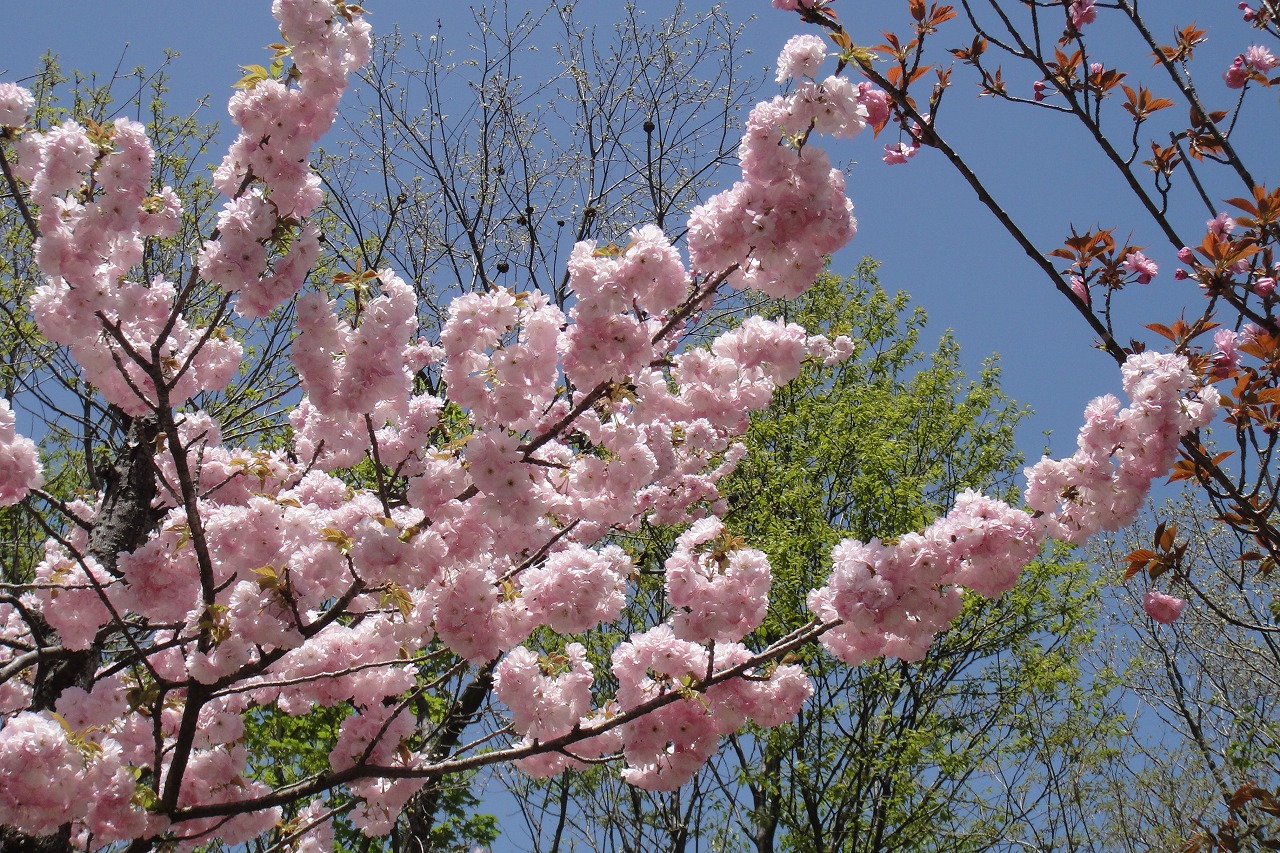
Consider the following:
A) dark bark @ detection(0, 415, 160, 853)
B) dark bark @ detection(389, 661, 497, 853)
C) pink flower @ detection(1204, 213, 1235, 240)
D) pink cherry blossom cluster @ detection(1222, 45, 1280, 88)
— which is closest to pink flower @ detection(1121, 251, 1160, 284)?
pink flower @ detection(1204, 213, 1235, 240)

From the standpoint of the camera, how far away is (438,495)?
11.8 ft

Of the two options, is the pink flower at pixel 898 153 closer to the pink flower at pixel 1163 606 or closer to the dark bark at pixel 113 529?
the pink flower at pixel 1163 606

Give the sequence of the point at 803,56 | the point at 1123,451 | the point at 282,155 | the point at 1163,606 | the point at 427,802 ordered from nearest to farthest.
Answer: the point at 803,56
the point at 282,155
the point at 1123,451
the point at 1163,606
the point at 427,802

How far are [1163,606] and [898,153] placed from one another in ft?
8.42

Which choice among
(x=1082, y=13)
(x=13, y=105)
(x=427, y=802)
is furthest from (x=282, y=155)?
(x=427, y=802)

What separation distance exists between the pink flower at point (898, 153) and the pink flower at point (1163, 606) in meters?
2.47

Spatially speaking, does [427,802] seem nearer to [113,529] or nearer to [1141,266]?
[113,529]

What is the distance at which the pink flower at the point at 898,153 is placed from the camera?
4910 millimetres

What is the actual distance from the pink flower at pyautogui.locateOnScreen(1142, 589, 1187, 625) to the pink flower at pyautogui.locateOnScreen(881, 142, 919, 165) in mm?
2468

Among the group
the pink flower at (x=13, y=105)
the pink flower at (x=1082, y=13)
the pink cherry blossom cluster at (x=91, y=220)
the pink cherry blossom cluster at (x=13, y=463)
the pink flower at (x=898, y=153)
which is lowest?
the pink cherry blossom cluster at (x=13, y=463)

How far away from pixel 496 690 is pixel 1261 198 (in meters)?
3.76

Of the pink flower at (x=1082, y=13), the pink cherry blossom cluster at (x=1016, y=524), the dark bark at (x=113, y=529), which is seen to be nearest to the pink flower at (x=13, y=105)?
the dark bark at (x=113, y=529)

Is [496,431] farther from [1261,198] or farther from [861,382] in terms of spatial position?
[861,382]

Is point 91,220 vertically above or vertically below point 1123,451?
above
